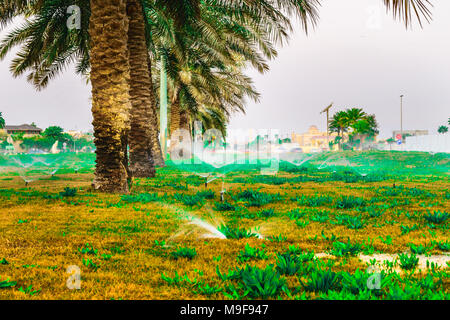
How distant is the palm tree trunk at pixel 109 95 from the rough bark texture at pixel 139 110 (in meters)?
3.54

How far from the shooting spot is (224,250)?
3.84 m

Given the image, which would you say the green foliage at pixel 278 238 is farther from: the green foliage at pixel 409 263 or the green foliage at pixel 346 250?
the green foliage at pixel 409 263

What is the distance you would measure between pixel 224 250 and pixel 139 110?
32.7ft

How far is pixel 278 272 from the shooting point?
9.87 ft

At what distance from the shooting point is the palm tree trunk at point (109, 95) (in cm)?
892

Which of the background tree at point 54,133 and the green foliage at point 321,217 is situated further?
the background tree at point 54,133

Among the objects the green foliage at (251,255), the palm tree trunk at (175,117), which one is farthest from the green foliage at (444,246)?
the palm tree trunk at (175,117)

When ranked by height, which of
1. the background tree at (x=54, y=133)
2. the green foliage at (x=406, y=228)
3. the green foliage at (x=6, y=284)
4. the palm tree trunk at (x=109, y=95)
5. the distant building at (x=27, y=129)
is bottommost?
the green foliage at (x=406, y=228)

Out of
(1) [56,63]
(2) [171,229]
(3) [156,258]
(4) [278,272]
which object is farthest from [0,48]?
(4) [278,272]

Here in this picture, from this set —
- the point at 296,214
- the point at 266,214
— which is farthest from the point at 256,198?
the point at 296,214
